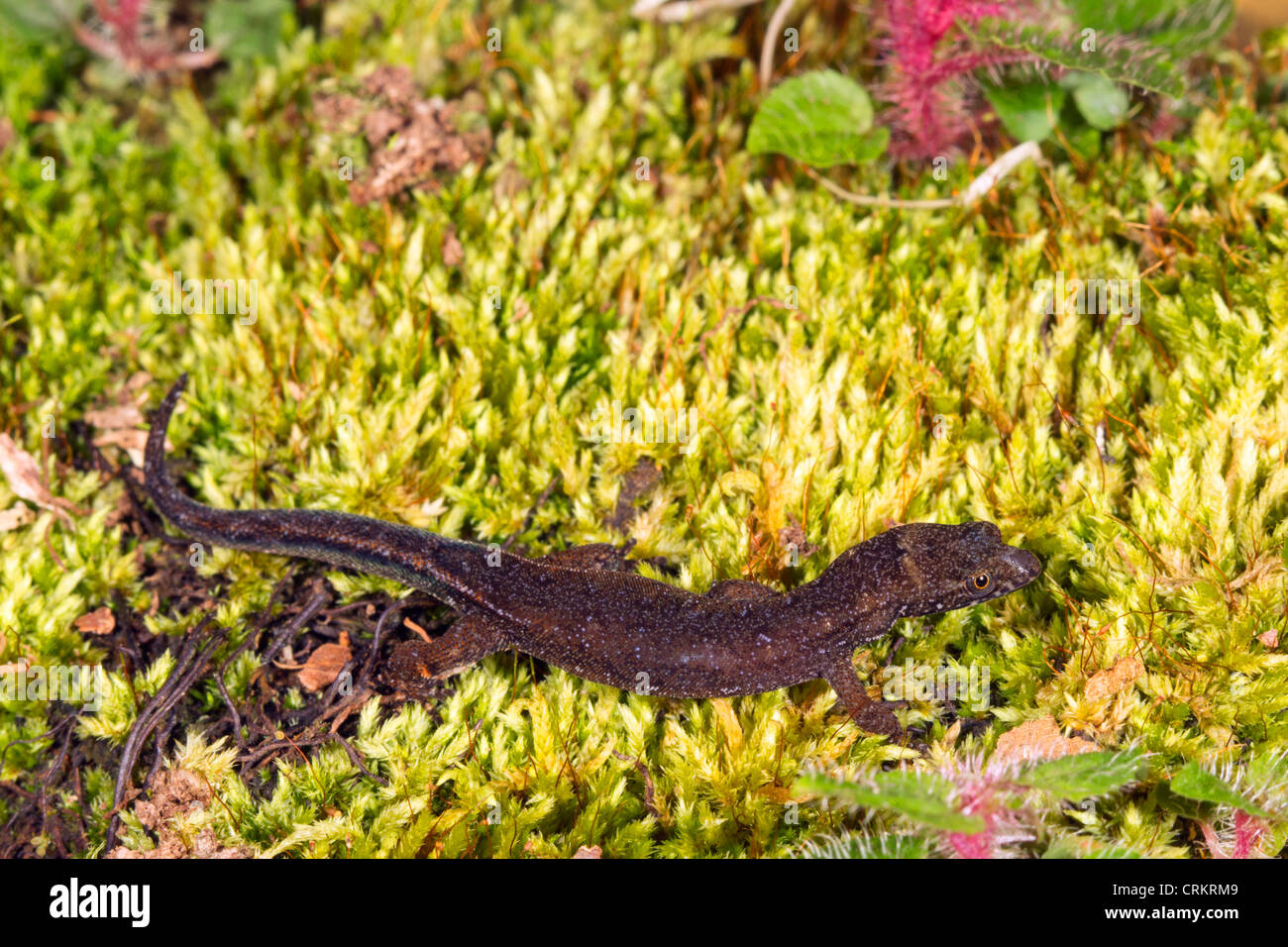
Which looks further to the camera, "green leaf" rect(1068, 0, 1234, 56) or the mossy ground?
"green leaf" rect(1068, 0, 1234, 56)

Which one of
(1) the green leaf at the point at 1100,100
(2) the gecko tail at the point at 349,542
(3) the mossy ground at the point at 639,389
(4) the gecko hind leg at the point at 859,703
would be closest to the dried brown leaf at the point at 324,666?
(3) the mossy ground at the point at 639,389

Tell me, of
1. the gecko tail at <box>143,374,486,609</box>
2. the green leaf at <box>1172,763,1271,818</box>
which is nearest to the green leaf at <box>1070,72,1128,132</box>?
the green leaf at <box>1172,763,1271,818</box>

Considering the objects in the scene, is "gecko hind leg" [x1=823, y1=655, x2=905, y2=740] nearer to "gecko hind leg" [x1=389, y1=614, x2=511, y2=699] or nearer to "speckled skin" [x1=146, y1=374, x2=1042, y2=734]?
"speckled skin" [x1=146, y1=374, x2=1042, y2=734]

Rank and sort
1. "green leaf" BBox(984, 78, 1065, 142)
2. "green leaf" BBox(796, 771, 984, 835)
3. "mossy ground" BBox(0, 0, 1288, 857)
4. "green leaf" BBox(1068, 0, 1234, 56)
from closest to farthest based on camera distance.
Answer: "green leaf" BBox(796, 771, 984, 835) < "mossy ground" BBox(0, 0, 1288, 857) < "green leaf" BBox(1068, 0, 1234, 56) < "green leaf" BBox(984, 78, 1065, 142)

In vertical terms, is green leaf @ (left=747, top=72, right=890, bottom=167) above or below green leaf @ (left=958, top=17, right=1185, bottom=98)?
below

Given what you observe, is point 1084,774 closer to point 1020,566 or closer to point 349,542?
point 1020,566

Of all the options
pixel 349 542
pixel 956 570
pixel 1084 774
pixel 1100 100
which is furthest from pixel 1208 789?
pixel 1100 100
